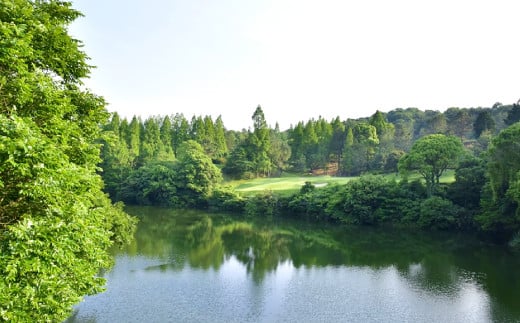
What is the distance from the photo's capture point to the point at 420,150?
49.7 meters

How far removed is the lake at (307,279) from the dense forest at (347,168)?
178 inches

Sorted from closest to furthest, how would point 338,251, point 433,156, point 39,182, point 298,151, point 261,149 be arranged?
point 39,182 < point 338,251 < point 433,156 < point 261,149 < point 298,151

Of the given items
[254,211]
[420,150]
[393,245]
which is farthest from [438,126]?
[393,245]

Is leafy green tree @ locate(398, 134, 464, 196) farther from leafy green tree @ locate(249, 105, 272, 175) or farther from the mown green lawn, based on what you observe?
leafy green tree @ locate(249, 105, 272, 175)

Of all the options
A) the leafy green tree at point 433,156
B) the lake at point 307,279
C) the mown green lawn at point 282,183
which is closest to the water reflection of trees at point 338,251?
the lake at point 307,279

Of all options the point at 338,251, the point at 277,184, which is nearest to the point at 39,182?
the point at 338,251

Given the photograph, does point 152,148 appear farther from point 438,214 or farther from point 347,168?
point 438,214

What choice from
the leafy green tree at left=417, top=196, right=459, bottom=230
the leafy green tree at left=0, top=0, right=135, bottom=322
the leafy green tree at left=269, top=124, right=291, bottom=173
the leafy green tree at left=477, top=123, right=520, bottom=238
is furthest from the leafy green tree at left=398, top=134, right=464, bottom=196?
the leafy green tree at left=0, top=0, right=135, bottom=322

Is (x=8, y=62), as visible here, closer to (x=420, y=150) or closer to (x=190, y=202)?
(x=420, y=150)

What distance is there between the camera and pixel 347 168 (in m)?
74.2

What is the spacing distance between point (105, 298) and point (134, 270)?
5.66 meters

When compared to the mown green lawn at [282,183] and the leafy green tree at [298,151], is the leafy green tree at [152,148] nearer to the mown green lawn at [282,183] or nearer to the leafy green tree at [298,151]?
the mown green lawn at [282,183]

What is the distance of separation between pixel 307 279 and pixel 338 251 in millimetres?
9259

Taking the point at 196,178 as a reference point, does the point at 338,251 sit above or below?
below
